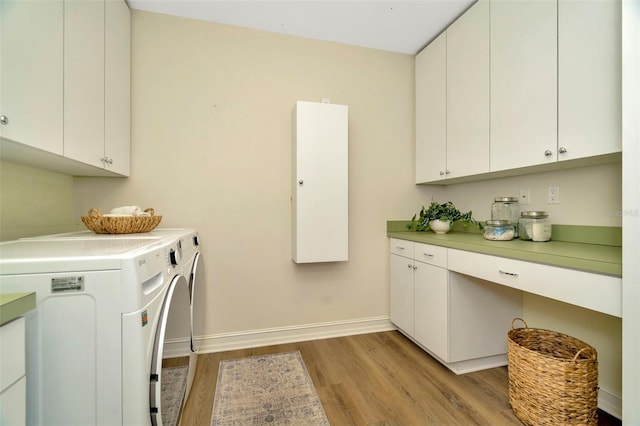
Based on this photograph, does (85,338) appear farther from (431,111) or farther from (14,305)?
(431,111)

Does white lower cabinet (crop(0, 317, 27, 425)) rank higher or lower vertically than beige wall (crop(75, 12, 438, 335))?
lower

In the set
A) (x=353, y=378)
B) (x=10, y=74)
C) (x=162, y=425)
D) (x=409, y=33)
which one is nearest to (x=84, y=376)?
(x=162, y=425)

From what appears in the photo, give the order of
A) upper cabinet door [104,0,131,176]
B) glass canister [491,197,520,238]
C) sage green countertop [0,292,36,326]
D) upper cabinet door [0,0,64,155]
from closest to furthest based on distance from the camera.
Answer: sage green countertop [0,292,36,326]
upper cabinet door [0,0,64,155]
upper cabinet door [104,0,131,176]
glass canister [491,197,520,238]

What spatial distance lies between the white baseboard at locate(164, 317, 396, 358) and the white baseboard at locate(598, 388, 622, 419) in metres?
1.32

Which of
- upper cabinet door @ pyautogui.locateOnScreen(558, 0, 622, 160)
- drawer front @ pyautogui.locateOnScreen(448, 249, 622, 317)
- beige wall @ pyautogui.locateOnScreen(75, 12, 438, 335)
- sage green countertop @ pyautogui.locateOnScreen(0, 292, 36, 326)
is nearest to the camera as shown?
sage green countertop @ pyautogui.locateOnScreen(0, 292, 36, 326)

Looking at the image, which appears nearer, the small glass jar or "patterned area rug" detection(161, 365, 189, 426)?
"patterned area rug" detection(161, 365, 189, 426)

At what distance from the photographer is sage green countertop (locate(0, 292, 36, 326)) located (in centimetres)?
63

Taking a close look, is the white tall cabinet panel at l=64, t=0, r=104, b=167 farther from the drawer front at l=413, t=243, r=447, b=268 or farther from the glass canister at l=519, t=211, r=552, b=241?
the glass canister at l=519, t=211, r=552, b=241

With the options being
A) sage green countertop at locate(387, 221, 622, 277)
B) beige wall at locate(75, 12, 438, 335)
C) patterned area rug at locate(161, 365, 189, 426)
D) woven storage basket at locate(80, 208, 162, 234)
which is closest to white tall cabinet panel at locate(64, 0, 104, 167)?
woven storage basket at locate(80, 208, 162, 234)

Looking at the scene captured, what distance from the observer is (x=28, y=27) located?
106 cm

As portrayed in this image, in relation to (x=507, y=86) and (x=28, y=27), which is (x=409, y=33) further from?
(x=28, y=27)

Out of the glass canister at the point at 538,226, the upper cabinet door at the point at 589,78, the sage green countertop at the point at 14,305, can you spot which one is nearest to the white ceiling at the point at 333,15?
the upper cabinet door at the point at 589,78

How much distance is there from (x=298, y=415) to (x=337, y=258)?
1.05 metres

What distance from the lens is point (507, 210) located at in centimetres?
197
